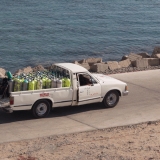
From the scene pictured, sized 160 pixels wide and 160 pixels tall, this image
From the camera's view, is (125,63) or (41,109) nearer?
(41,109)

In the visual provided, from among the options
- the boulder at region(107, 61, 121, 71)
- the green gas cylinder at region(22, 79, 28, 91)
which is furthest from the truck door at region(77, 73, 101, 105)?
the boulder at region(107, 61, 121, 71)

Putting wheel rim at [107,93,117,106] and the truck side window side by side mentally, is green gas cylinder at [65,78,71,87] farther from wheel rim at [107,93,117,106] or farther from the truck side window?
wheel rim at [107,93,117,106]

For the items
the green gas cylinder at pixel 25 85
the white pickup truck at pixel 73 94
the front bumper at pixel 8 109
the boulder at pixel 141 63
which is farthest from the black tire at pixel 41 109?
the boulder at pixel 141 63

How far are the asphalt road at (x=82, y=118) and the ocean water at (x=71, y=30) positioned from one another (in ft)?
40.0

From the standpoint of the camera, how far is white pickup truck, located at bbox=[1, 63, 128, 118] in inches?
590

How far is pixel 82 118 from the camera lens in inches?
624

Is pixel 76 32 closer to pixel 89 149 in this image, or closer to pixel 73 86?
pixel 73 86

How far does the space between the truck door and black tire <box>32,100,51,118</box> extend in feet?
3.50

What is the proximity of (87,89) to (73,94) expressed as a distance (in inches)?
19.9

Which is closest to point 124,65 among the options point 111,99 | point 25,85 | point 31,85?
point 111,99

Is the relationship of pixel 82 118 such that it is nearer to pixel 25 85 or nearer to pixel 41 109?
pixel 41 109

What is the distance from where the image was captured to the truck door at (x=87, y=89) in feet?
52.6

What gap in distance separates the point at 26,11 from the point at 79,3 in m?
8.45

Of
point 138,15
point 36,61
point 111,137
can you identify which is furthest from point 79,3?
point 111,137
